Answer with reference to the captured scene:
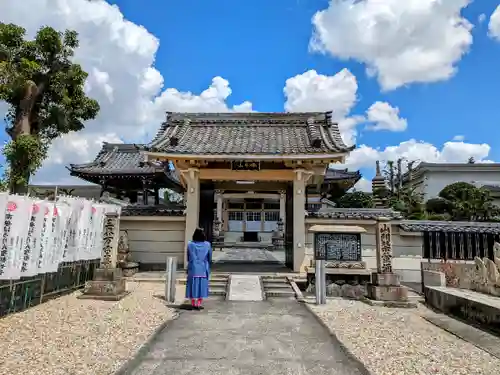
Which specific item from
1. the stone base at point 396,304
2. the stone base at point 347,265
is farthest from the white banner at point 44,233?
the stone base at point 396,304

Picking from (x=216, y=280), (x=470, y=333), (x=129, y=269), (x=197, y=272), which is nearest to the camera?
(x=470, y=333)

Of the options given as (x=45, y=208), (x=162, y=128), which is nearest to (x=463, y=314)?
(x=45, y=208)

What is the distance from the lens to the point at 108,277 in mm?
9023

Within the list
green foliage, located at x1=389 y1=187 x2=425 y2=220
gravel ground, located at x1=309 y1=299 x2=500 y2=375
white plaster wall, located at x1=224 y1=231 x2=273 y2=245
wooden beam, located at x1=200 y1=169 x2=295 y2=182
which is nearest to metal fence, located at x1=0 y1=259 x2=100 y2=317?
wooden beam, located at x1=200 y1=169 x2=295 y2=182

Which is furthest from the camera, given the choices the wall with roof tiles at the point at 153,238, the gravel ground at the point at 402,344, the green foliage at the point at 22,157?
the wall with roof tiles at the point at 153,238

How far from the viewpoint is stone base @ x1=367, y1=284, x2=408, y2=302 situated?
9047 millimetres

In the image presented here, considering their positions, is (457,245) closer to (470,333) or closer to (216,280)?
(470,333)

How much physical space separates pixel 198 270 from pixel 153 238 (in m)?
5.58

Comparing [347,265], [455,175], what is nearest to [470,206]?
[455,175]

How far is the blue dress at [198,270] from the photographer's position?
322 inches

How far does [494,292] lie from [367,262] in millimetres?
4584

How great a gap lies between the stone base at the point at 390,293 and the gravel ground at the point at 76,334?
509cm

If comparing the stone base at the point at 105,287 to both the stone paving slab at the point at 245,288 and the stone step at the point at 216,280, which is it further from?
the stone paving slab at the point at 245,288

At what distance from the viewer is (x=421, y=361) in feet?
16.0
